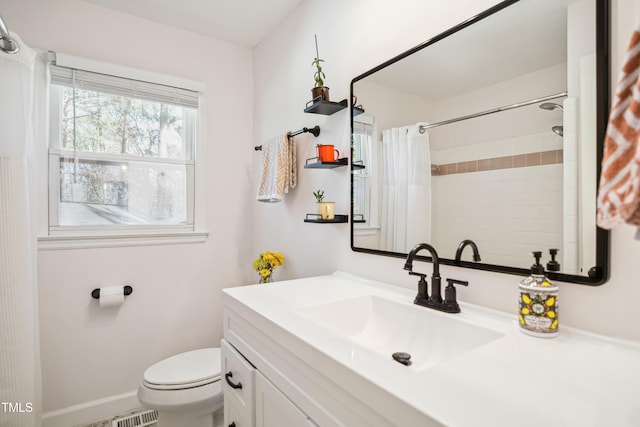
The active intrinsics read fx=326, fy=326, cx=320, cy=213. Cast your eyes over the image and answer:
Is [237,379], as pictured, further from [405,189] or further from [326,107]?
[326,107]

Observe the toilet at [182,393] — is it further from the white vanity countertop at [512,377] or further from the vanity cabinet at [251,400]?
the white vanity countertop at [512,377]

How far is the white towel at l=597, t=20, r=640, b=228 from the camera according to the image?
13.7 inches

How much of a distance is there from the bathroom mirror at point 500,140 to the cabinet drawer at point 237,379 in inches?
26.8

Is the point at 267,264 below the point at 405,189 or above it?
below

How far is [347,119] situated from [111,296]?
5.60 feet

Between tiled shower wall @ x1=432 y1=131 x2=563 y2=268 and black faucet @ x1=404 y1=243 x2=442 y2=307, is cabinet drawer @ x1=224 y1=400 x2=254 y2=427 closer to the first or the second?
black faucet @ x1=404 y1=243 x2=442 y2=307

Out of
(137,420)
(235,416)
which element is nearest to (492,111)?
(235,416)

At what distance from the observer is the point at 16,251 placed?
1.49 meters

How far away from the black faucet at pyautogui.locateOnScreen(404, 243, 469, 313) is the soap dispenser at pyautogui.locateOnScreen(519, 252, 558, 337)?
17 cm

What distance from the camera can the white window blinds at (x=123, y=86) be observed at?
1913 mm

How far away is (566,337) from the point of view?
81 centimetres

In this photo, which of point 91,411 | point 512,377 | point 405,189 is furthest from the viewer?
point 91,411

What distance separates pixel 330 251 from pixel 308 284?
1.10 ft

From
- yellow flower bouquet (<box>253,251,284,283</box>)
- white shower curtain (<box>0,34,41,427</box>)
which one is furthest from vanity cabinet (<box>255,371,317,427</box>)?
white shower curtain (<box>0,34,41,427</box>)
